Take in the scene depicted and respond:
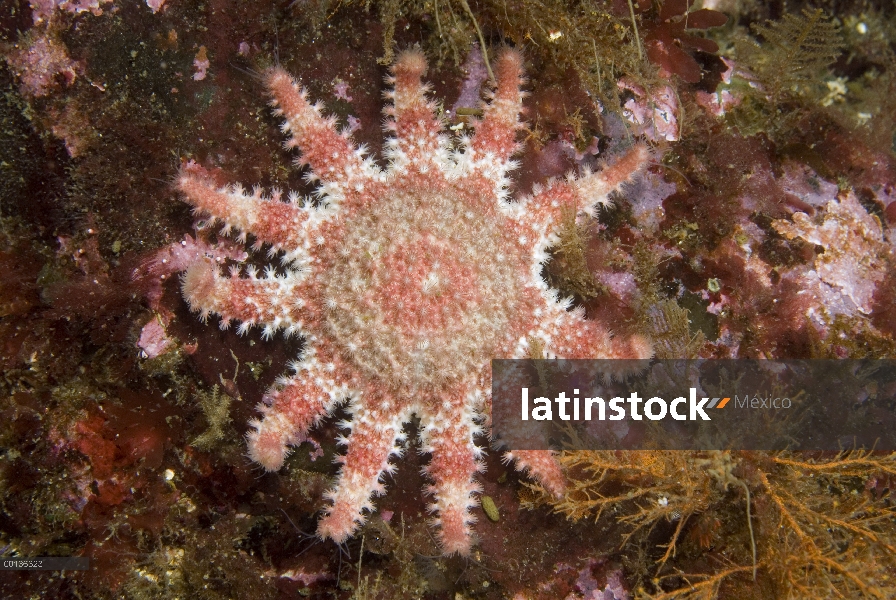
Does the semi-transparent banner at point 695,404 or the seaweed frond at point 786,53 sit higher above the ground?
the seaweed frond at point 786,53

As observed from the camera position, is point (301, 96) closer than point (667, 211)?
Yes

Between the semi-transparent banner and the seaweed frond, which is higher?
the seaweed frond

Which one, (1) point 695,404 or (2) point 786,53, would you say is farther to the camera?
(2) point 786,53

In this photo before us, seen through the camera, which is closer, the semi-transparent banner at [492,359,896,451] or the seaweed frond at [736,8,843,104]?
the semi-transparent banner at [492,359,896,451]

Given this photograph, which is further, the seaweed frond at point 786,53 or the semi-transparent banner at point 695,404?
the seaweed frond at point 786,53

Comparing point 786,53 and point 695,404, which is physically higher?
point 786,53

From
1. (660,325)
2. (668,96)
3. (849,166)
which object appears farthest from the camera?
(849,166)

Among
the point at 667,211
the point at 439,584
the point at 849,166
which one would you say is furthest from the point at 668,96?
the point at 439,584

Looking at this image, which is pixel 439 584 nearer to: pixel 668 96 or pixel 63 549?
pixel 63 549
